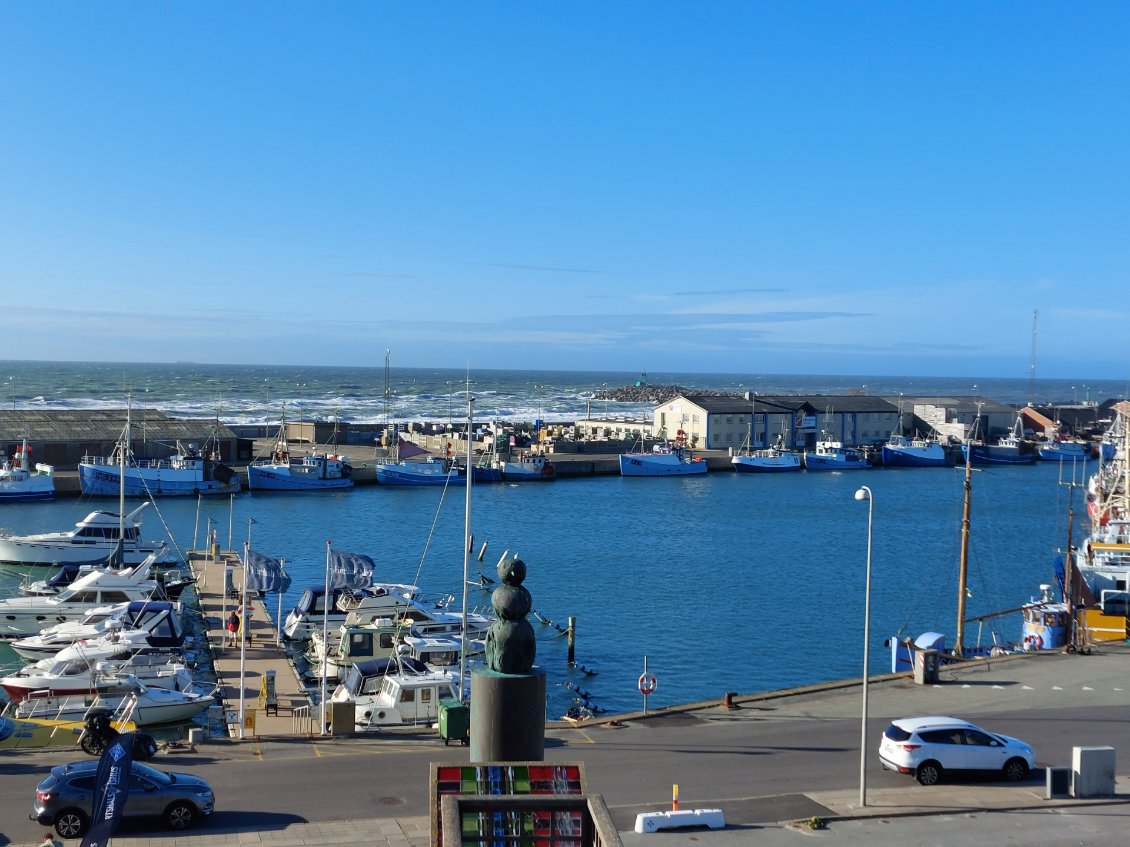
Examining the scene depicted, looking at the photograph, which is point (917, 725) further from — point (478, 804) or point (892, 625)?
point (892, 625)

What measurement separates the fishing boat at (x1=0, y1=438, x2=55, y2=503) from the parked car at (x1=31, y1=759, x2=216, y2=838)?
59.5 metres

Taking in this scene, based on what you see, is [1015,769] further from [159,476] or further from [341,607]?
[159,476]

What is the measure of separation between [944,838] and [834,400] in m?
102

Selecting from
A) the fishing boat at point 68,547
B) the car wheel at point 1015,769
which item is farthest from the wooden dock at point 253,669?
the car wheel at point 1015,769

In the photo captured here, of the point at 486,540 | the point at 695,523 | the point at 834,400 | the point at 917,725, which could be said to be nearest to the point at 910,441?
the point at 834,400

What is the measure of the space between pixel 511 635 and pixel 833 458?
97.1 meters

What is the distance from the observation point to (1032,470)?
4198 inches

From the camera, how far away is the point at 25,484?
69.8 meters

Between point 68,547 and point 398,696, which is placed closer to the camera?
point 398,696

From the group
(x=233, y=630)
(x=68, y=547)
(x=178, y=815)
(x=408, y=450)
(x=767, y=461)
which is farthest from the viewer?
(x=767, y=461)

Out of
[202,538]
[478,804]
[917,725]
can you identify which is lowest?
[202,538]

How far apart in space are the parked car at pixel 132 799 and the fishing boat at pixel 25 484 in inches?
2342

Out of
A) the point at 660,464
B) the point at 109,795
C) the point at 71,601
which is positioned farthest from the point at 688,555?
the point at 109,795

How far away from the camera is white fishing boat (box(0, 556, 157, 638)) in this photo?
35.9 meters
